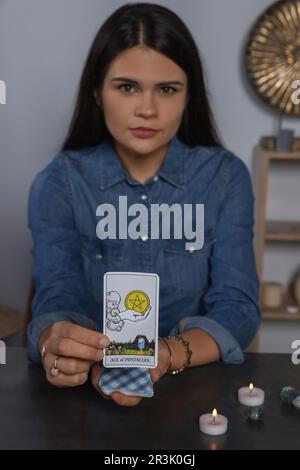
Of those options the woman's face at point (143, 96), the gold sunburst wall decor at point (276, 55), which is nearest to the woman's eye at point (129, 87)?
the woman's face at point (143, 96)

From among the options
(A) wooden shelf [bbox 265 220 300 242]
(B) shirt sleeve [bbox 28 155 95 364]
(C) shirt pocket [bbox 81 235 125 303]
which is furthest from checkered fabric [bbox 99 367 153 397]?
(A) wooden shelf [bbox 265 220 300 242]

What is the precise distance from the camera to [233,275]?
920 mm

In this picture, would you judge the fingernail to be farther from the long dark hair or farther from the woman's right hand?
the long dark hair

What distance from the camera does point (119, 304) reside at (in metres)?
0.64

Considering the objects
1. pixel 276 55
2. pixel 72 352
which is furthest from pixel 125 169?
pixel 276 55

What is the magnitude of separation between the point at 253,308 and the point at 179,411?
28 centimetres

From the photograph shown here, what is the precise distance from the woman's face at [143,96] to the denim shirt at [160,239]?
0.23ft

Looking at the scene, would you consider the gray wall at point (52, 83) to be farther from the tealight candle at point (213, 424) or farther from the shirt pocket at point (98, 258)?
the tealight candle at point (213, 424)

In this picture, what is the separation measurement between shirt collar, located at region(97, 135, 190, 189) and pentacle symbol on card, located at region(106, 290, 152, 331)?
36 centimetres

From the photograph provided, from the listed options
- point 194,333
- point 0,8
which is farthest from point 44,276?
point 0,8

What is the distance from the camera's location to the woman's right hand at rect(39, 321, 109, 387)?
657mm

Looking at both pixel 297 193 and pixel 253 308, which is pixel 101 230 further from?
pixel 297 193

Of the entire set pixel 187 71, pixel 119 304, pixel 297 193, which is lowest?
pixel 297 193

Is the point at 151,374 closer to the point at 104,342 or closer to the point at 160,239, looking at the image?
the point at 104,342
